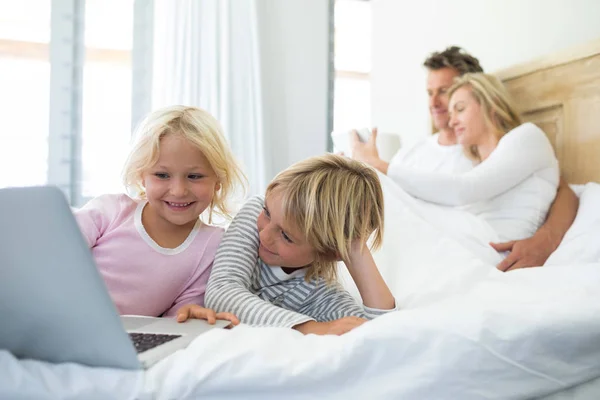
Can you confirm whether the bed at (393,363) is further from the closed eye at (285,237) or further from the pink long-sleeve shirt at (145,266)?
the pink long-sleeve shirt at (145,266)

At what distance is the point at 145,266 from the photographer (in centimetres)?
125

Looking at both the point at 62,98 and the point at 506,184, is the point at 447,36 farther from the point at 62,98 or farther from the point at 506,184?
the point at 62,98

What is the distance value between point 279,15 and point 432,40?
0.92m

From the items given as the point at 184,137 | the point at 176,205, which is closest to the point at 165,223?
the point at 176,205

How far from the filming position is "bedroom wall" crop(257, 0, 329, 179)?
10.7 ft

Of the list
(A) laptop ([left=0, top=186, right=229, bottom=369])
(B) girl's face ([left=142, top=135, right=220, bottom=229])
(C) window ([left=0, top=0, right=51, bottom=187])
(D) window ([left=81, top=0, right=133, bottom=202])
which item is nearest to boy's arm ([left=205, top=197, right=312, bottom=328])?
(B) girl's face ([left=142, top=135, right=220, bottom=229])

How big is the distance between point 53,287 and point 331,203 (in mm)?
569

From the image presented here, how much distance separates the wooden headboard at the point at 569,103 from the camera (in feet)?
6.02

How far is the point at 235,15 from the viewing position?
314cm

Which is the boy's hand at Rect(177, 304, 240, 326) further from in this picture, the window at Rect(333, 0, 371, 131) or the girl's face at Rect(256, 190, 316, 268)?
the window at Rect(333, 0, 371, 131)

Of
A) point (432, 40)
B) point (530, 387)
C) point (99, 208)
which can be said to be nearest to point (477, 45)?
point (432, 40)

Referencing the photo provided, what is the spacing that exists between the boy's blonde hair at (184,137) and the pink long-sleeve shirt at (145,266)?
0.13 meters

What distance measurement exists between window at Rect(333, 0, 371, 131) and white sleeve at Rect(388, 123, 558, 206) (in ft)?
6.27

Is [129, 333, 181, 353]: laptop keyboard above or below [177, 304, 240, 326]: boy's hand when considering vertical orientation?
above
